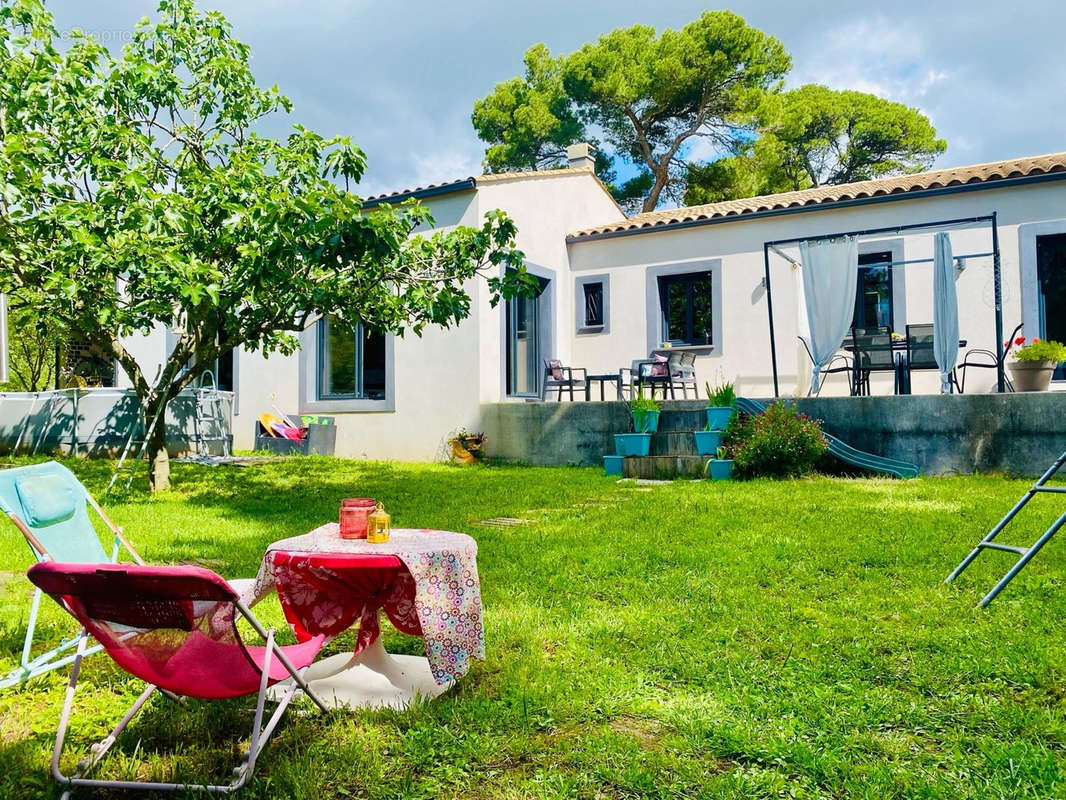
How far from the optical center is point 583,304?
14398 mm

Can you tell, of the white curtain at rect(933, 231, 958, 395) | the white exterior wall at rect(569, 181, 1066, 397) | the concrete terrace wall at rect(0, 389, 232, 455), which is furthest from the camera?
the concrete terrace wall at rect(0, 389, 232, 455)

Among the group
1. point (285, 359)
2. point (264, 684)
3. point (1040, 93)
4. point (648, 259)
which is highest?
point (1040, 93)

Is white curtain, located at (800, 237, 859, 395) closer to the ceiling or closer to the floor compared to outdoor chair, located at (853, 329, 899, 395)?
closer to the ceiling

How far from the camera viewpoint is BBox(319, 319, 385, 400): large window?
42.9 feet

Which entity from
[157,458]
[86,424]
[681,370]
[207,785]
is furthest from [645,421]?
[86,424]

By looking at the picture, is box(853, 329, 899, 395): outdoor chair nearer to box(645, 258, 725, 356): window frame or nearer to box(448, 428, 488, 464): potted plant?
box(645, 258, 725, 356): window frame

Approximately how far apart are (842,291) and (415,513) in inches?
260

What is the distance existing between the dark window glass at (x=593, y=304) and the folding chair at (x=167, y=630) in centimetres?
1241

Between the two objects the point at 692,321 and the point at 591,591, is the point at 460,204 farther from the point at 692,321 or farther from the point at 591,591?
the point at 591,591

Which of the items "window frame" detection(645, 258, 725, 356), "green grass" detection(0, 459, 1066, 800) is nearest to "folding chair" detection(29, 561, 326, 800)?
"green grass" detection(0, 459, 1066, 800)

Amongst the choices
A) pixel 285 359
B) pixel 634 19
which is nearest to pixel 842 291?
pixel 285 359

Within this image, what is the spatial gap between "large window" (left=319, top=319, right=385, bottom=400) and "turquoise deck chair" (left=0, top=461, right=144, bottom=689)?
31.4ft

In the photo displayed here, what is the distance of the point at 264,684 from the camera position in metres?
2.23

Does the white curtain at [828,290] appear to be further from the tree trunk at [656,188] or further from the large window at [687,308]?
the tree trunk at [656,188]
